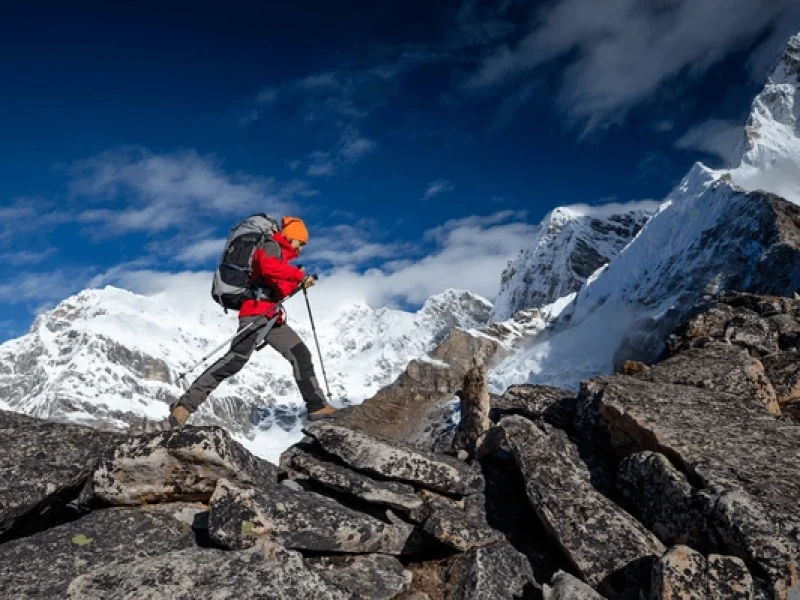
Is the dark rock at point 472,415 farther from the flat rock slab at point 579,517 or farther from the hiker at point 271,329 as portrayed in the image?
the hiker at point 271,329

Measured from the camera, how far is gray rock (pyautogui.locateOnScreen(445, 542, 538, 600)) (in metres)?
6.34

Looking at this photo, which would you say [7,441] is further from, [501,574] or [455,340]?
[455,340]

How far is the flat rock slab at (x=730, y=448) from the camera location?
5566mm

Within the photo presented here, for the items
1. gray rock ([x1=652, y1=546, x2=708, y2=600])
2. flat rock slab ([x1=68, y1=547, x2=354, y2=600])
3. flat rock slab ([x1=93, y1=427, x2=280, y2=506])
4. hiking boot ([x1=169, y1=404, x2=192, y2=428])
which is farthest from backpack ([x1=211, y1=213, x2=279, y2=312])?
gray rock ([x1=652, y1=546, x2=708, y2=600])

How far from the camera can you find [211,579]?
17.2ft

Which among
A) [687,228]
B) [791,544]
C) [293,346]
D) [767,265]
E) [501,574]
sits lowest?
[791,544]

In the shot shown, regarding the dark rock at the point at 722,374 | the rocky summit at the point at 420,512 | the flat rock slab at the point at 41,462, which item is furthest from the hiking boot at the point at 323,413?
the dark rock at the point at 722,374

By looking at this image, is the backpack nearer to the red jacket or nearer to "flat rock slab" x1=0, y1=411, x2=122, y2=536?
the red jacket

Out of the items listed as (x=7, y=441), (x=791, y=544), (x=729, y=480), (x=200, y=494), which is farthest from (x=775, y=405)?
(x=7, y=441)

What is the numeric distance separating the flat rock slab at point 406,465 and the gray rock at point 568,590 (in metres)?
2.01

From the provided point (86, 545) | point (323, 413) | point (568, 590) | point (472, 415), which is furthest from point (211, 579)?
point (472, 415)

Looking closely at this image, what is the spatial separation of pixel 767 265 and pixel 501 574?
103 meters

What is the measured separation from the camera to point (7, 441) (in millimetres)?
6695

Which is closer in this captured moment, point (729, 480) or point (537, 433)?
point (729, 480)
